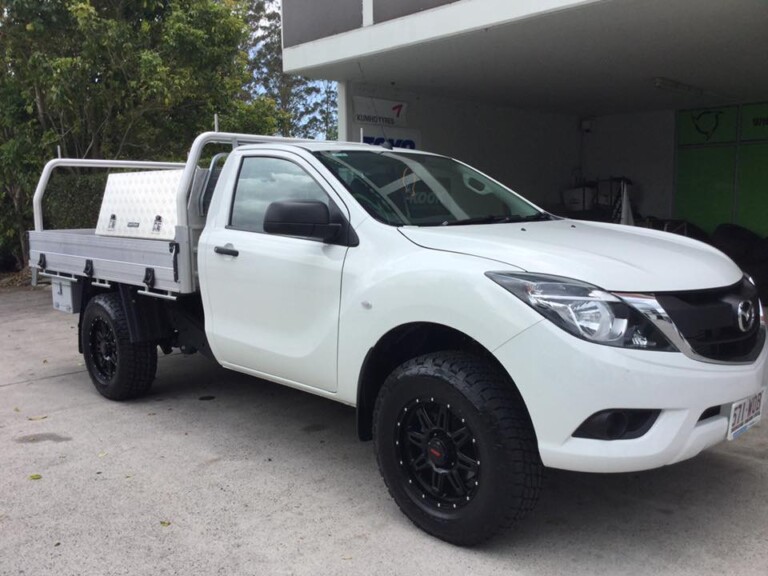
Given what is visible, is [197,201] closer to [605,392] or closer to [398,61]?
[605,392]

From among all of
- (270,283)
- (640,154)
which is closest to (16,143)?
(270,283)

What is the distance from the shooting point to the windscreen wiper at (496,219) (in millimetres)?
3789

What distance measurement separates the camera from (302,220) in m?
3.52

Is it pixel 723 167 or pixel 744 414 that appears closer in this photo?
pixel 744 414

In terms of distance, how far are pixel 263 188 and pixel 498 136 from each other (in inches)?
341

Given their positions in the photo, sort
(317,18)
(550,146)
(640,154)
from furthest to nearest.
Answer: (640,154) < (550,146) < (317,18)

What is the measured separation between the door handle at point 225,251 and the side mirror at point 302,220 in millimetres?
693

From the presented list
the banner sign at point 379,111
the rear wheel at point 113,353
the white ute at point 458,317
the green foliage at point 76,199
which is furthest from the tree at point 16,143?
the white ute at point 458,317

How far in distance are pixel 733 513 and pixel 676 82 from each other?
8370 millimetres

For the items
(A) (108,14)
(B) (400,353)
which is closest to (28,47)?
(A) (108,14)

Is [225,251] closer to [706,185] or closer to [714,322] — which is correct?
[714,322]

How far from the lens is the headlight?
2723mm

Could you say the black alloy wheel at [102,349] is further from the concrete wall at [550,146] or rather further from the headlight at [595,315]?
the concrete wall at [550,146]

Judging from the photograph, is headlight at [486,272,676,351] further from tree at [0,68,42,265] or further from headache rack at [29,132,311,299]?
tree at [0,68,42,265]
